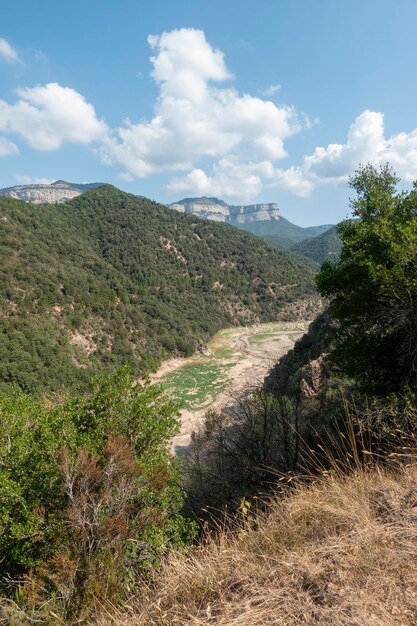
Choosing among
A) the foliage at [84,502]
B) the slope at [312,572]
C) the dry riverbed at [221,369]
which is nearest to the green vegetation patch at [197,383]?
the dry riverbed at [221,369]

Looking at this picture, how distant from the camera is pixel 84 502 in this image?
6.18 metres

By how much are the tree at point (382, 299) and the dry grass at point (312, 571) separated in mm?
5759

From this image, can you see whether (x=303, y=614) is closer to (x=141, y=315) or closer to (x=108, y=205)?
(x=141, y=315)

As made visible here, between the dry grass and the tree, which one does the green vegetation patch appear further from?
the dry grass

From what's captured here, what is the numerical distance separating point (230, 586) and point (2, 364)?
4341cm

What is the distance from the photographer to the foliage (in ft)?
17.0

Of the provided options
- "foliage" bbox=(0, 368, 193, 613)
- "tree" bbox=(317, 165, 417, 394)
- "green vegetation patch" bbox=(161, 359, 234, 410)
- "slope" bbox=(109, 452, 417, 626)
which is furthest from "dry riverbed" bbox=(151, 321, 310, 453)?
"slope" bbox=(109, 452, 417, 626)

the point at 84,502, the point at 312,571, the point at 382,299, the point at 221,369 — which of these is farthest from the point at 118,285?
the point at 312,571

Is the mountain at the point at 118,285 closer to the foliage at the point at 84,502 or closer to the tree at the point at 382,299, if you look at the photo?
the foliage at the point at 84,502

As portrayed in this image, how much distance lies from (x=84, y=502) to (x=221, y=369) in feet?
181

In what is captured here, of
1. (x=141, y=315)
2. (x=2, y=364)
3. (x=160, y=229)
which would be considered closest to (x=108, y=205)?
(x=160, y=229)

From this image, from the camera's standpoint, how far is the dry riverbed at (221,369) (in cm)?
4306

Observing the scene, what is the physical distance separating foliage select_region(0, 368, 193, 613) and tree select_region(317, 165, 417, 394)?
6.42 meters

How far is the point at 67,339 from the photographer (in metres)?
51.0
